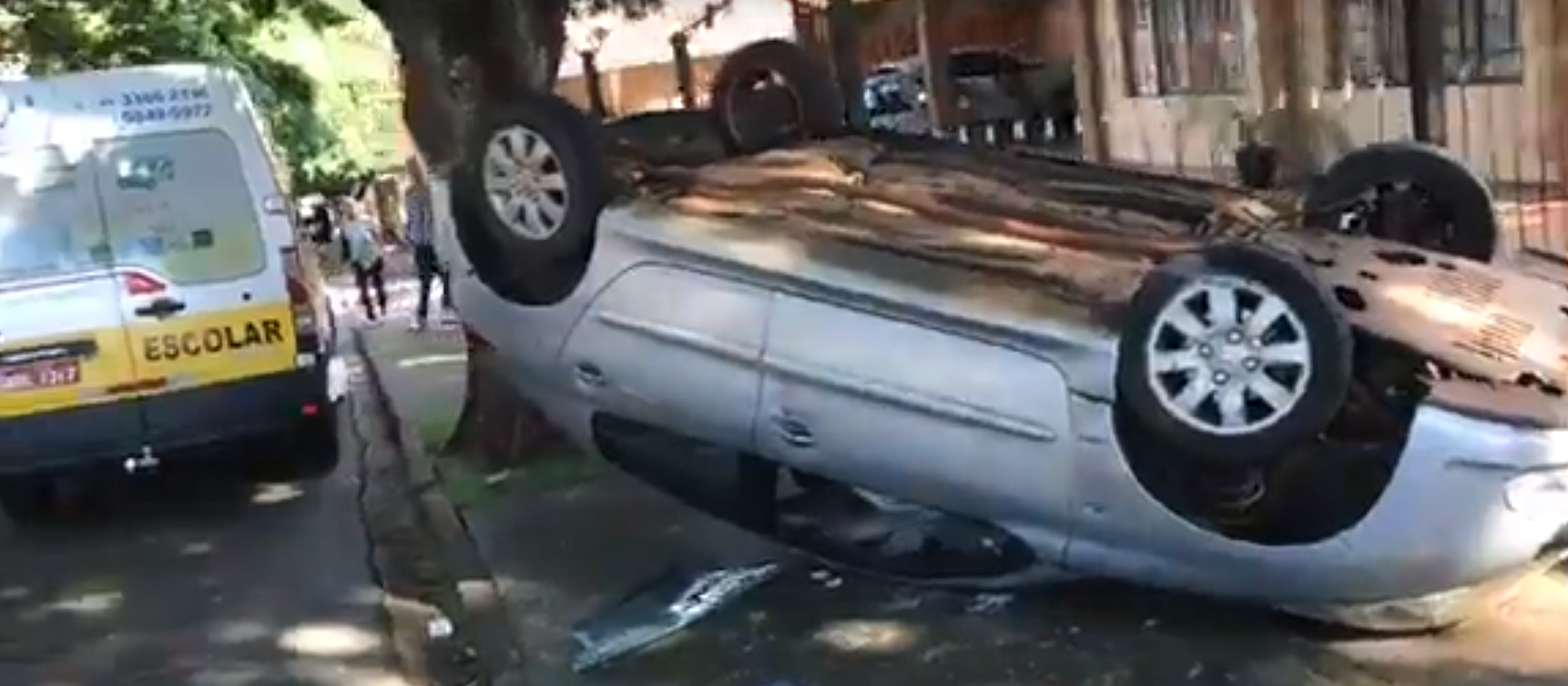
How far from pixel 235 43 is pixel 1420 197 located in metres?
19.1

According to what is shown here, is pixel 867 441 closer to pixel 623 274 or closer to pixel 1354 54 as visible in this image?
pixel 623 274

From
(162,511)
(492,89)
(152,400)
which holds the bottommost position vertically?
(162,511)

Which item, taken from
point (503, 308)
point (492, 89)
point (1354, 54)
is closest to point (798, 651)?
point (503, 308)

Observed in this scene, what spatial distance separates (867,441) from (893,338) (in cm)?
34

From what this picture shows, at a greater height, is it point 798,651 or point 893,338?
point 893,338

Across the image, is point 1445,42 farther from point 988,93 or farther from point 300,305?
point 300,305

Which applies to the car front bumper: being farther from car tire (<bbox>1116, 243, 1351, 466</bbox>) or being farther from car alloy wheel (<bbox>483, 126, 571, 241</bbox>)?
car alloy wheel (<bbox>483, 126, 571, 241</bbox>)

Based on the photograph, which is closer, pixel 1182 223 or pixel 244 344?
pixel 1182 223

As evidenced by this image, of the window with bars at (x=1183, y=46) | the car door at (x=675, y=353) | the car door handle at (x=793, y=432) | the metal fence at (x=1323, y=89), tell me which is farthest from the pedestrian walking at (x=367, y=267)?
the car door handle at (x=793, y=432)

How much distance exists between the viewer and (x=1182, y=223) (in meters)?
7.22

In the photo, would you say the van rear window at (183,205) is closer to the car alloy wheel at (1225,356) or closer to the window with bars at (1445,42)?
the car alloy wheel at (1225,356)

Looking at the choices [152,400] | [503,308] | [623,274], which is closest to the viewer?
[623,274]

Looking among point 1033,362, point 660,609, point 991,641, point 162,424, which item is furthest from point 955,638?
point 162,424

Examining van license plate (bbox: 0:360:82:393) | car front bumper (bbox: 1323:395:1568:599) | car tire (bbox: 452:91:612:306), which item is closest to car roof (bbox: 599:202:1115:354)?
car tire (bbox: 452:91:612:306)
